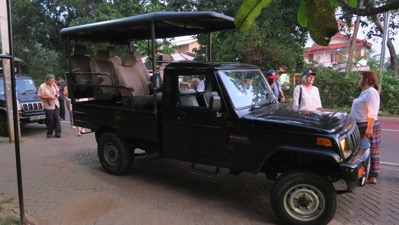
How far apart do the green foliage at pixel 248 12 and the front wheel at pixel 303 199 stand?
119 inches

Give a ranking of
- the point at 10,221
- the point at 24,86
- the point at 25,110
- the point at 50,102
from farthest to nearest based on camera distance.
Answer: the point at 24,86 → the point at 25,110 → the point at 50,102 → the point at 10,221

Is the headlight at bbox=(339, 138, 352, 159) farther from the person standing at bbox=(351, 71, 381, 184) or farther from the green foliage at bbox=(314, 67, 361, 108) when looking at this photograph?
the green foliage at bbox=(314, 67, 361, 108)

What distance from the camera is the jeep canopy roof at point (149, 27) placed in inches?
201

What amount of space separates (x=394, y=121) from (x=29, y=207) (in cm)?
1305

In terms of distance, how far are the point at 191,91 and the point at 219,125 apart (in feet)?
3.07

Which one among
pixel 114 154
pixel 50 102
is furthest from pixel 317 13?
pixel 50 102

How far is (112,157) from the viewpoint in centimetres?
625

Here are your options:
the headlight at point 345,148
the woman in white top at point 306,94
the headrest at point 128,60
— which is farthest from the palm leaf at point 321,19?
the headrest at point 128,60

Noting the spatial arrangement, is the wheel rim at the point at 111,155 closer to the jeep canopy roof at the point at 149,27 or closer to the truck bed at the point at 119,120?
the truck bed at the point at 119,120

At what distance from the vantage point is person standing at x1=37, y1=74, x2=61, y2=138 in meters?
10.1

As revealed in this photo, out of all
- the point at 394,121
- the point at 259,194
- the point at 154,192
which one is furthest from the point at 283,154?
the point at 394,121

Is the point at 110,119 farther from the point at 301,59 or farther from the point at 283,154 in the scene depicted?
the point at 301,59

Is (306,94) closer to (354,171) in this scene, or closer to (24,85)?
(354,171)

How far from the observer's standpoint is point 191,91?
17.4ft
